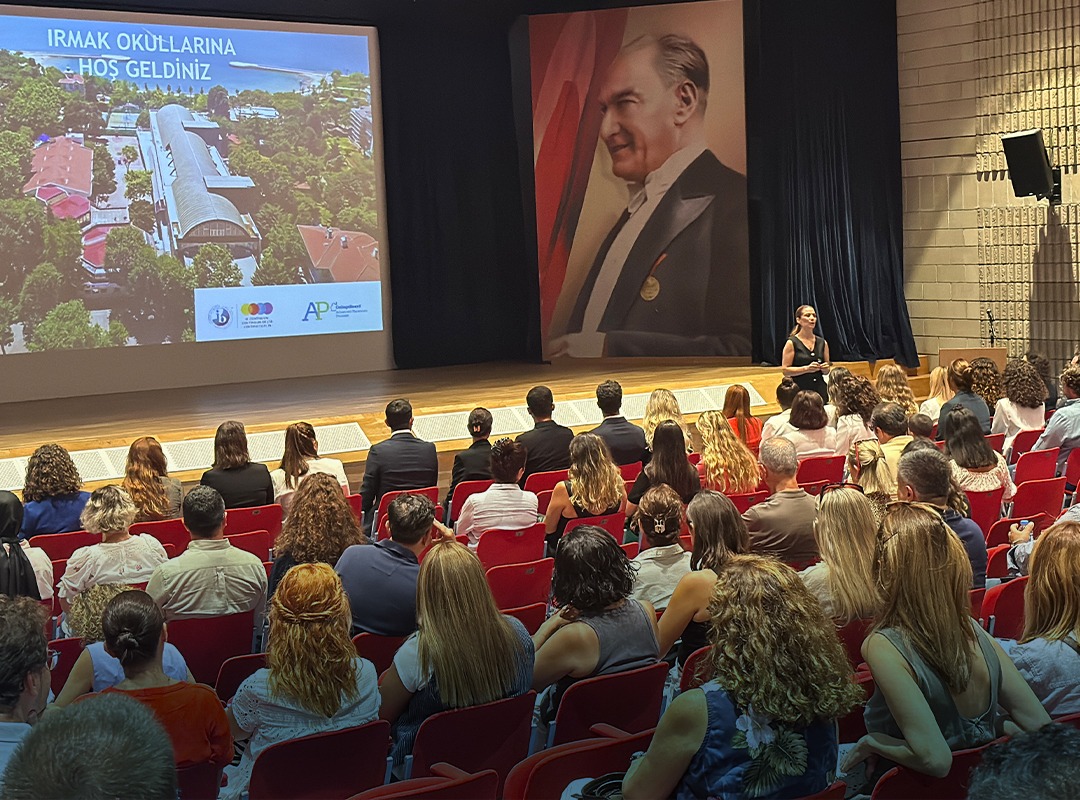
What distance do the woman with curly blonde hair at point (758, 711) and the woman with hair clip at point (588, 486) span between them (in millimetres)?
2997

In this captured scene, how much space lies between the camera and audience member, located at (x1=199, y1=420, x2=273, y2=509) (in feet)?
20.1

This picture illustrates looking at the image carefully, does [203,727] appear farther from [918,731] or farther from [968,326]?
[968,326]

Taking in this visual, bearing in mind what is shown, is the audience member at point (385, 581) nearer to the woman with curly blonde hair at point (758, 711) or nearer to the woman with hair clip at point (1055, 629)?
the woman with curly blonde hair at point (758, 711)

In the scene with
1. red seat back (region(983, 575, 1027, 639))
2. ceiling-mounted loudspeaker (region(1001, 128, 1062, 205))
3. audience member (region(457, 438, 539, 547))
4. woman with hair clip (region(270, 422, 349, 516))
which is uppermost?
ceiling-mounted loudspeaker (region(1001, 128, 1062, 205))

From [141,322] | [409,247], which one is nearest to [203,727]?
[141,322]

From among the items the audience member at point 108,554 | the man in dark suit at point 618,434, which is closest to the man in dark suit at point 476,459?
the man in dark suit at point 618,434

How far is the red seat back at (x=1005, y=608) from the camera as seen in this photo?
385 centimetres

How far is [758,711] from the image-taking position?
2404mm

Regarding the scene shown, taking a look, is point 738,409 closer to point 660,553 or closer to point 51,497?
point 660,553

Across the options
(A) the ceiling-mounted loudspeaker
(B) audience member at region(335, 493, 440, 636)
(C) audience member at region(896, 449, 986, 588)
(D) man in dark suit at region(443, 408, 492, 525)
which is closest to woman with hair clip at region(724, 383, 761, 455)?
(D) man in dark suit at region(443, 408, 492, 525)

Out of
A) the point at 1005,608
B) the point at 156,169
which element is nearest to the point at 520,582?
the point at 1005,608

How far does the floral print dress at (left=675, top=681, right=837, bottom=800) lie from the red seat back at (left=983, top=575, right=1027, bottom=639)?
1.68m

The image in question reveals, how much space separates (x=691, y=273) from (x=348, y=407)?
4569 millimetres

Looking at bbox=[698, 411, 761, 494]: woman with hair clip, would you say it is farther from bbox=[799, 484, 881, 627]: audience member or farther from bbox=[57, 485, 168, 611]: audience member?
bbox=[57, 485, 168, 611]: audience member
